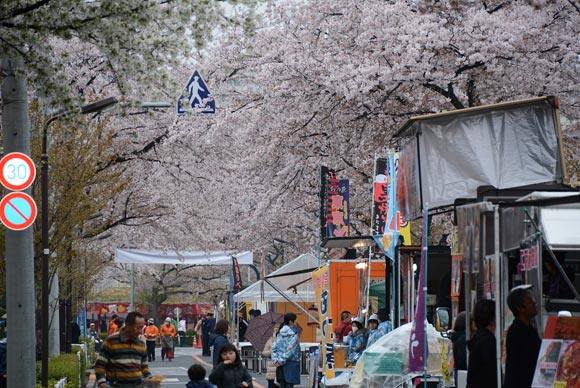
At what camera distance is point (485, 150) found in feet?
39.1

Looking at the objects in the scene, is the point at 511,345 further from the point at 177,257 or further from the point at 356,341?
the point at 177,257

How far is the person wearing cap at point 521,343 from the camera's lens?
858 cm

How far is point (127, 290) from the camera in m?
91.3

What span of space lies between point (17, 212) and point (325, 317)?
9067mm

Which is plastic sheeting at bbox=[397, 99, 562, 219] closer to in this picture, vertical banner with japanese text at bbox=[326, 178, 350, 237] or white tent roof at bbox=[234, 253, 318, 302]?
vertical banner with japanese text at bbox=[326, 178, 350, 237]

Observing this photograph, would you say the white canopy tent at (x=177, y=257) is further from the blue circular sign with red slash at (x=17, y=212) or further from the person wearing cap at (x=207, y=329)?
Answer: the blue circular sign with red slash at (x=17, y=212)

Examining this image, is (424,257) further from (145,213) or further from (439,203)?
(145,213)

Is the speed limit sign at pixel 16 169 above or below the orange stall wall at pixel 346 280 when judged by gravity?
above

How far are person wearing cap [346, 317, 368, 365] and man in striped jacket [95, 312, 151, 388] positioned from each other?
692 centimetres

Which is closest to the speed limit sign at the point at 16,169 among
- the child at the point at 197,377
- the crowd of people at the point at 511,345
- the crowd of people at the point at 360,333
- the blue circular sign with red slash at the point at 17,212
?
the blue circular sign with red slash at the point at 17,212

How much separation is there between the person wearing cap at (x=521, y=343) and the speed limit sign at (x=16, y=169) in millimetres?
5571

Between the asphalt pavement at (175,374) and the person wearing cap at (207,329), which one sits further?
the person wearing cap at (207,329)

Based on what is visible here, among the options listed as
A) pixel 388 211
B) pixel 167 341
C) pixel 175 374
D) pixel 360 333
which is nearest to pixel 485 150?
Answer: pixel 388 211

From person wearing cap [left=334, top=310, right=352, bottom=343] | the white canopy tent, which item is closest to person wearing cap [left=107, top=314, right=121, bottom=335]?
the white canopy tent
